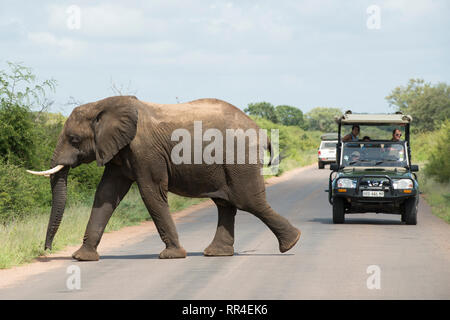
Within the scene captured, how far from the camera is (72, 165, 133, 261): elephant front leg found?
42.3ft

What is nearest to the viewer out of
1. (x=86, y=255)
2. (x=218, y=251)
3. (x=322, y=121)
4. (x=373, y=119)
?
(x=86, y=255)

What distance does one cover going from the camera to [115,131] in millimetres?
12531

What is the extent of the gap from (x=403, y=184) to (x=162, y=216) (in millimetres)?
6879

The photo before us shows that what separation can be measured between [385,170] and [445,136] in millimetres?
18785

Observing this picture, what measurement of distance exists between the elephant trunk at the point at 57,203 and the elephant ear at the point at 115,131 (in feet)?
2.71

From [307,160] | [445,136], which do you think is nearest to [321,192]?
[445,136]

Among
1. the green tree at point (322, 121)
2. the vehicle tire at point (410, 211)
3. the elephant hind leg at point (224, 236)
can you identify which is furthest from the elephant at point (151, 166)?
the green tree at point (322, 121)

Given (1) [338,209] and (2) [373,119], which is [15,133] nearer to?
(1) [338,209]

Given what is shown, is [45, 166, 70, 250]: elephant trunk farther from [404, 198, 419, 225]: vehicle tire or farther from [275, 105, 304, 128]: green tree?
[275, 105, 304, 128]: green tree

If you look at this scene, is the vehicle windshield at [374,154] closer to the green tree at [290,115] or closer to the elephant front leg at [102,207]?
the elephant front leg at [102,207]

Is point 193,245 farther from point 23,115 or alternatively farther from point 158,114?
point 23,115

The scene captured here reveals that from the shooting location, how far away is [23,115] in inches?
795

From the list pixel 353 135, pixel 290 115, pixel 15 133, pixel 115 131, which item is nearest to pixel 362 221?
pixel 353 135

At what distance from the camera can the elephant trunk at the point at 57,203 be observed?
1297 cm
